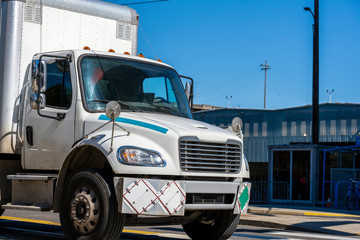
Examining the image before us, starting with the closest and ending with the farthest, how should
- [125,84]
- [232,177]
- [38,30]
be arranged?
1. [232,177]
2. [125,84]
3. [38,30]

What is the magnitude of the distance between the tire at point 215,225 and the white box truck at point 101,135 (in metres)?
0.02

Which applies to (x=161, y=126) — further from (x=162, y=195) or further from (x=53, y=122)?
(x=53, y=122)

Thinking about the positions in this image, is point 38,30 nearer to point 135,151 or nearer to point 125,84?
point 125,84

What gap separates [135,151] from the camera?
7586mm

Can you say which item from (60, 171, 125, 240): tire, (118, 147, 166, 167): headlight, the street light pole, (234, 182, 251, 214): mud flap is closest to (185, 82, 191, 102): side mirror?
(234, 182, 251, 214): mud flap

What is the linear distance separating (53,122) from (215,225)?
2.69 m

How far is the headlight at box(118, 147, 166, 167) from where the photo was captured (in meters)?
7.52

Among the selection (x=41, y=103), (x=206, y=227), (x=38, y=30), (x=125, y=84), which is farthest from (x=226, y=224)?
(x=38, y=30)

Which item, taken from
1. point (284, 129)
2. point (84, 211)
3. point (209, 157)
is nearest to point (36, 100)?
point (84, 211)

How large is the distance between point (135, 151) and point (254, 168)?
40692 millimetres

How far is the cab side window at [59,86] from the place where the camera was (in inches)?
347

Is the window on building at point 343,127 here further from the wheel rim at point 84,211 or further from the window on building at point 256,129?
the wheel rim at point 84,211

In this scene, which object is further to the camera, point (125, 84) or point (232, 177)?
point (125, 84)

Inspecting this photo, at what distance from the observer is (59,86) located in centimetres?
896
